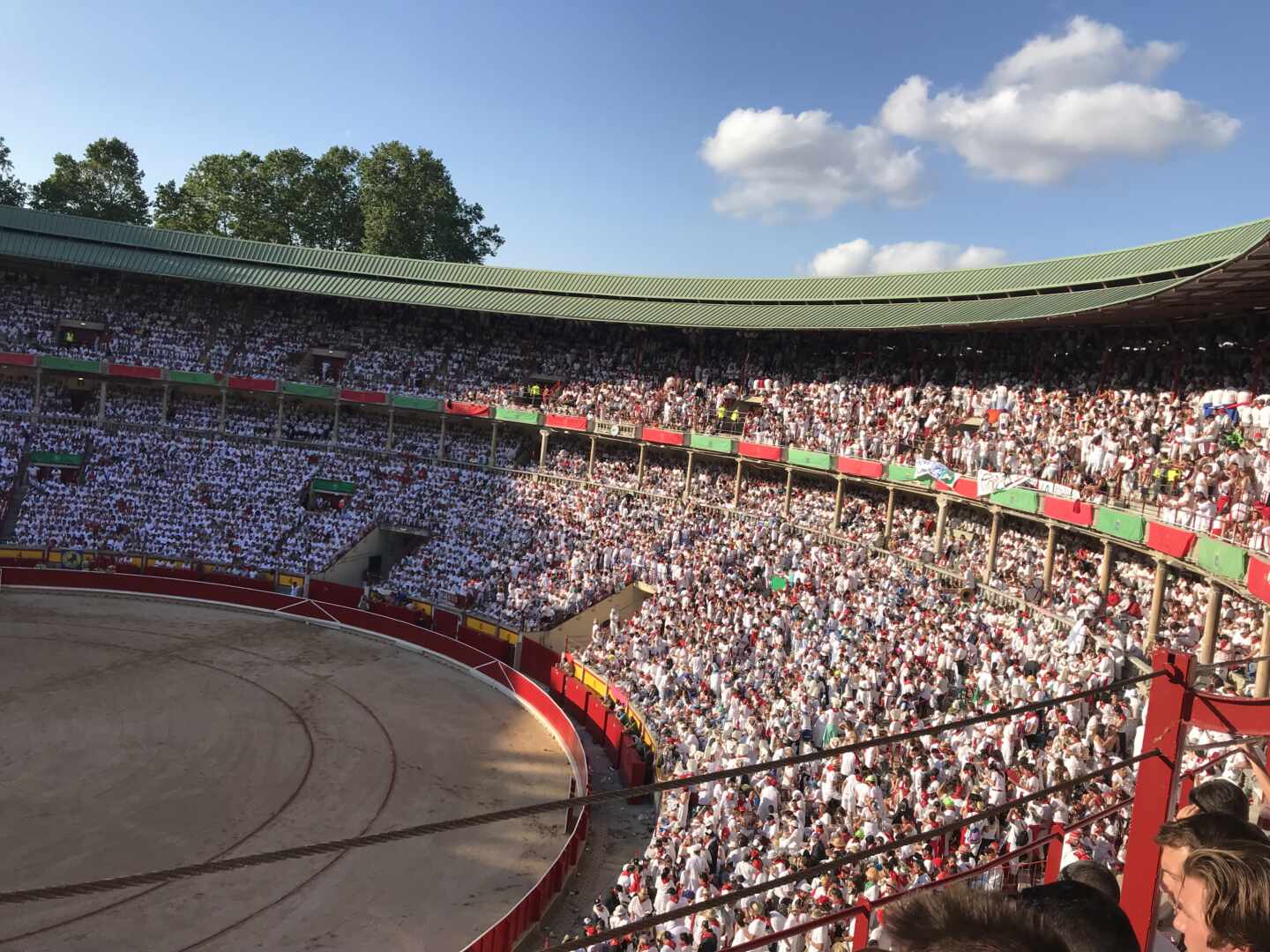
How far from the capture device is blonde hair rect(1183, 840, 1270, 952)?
294 centimetres

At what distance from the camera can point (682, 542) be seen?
3447 centimetres

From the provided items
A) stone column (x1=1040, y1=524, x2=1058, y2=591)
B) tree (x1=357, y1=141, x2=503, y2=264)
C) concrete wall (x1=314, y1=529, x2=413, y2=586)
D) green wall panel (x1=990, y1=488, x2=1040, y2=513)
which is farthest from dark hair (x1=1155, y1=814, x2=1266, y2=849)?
tree (x1=357, y1=141, x2=503, y2=264)

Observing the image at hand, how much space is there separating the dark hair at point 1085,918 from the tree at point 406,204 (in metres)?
76.1

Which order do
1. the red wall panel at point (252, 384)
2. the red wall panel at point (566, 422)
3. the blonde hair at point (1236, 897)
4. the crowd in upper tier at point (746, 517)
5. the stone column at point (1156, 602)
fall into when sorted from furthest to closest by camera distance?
the red wall panel at point (252, 384)
the red wall panel at point (566, 422)
the stone column at point (1156, 602)
the crowd in upper tier at point (746, 517)
the blonde hair at point (1236, 897)

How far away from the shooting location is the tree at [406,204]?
3004 inches

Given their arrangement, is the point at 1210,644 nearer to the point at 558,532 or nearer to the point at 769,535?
the point at 769,535

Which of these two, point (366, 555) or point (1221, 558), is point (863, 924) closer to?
point (1221, 558)

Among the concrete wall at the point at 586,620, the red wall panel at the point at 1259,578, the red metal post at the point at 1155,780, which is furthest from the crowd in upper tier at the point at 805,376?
the red metal post at the point at 1155,780

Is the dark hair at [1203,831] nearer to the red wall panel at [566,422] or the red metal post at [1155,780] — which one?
the red metal post at [1155,780]

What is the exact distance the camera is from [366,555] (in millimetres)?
41062

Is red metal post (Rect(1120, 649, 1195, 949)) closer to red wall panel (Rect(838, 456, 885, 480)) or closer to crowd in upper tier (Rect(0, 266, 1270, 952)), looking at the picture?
crowd in upper tier (Rect(0, 266, 1270, 952))

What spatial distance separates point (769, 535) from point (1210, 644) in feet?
51.2

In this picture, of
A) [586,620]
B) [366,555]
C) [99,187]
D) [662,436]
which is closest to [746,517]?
[662,436]

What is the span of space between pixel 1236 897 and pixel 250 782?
21.8 m
